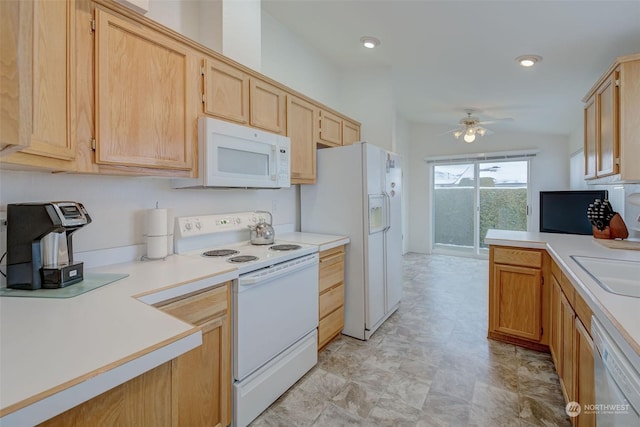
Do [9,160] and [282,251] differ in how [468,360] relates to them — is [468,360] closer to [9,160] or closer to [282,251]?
[282,251]

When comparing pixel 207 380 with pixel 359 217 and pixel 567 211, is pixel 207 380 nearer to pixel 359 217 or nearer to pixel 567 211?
pixel 359 217

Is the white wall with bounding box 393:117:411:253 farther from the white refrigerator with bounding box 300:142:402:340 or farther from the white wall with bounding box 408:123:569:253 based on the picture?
the white refrigerator with bounding box 300:142:402:340

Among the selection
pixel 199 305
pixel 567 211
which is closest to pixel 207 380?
pixel 199 305

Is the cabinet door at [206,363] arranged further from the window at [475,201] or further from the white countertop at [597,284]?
the window at [475,201]

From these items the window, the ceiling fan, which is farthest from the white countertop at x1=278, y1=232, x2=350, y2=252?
the window

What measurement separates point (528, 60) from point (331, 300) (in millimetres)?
2694

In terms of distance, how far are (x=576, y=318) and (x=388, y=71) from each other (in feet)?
10.2

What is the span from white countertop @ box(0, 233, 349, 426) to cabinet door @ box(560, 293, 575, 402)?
187cm

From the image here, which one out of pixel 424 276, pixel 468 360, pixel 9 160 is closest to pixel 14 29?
pixel 9 160

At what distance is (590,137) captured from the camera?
97.9 inches

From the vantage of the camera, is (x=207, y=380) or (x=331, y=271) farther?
(x=331, y=271)

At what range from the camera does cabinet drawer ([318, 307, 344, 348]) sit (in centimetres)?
247

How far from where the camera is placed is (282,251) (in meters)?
2.09

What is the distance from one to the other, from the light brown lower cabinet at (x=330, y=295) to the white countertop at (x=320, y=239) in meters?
0.06
